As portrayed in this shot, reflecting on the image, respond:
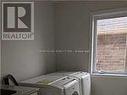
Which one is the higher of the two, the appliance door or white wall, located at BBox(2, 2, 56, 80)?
white wall, located at BBox(2, 2, 56, 80)

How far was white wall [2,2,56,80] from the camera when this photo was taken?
221 cm

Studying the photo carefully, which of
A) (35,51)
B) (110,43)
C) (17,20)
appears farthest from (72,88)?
(110,43)

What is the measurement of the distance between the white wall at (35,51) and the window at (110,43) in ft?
2.89

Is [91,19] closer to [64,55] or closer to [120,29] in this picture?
[120,29]

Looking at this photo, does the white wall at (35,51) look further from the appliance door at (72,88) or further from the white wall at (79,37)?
the appliance door at (72,88)

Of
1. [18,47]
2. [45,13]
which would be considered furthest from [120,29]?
[18,47]

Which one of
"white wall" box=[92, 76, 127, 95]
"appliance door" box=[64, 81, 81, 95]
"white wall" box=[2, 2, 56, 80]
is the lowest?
"white wall" box=[92, 76, 127, 95]

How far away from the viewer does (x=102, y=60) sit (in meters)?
3.15

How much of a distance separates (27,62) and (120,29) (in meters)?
1.78

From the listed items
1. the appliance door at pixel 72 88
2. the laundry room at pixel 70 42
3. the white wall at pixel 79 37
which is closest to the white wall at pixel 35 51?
the laundry room at pixel 70 42

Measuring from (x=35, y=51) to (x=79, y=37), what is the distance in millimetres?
953

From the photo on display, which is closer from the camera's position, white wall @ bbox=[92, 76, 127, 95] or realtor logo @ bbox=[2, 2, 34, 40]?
realtor logo @ bbox=[2, 2, 34, 40]

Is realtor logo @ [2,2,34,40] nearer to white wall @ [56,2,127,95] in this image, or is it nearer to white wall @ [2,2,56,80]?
white wall @ [2,2,56,80]

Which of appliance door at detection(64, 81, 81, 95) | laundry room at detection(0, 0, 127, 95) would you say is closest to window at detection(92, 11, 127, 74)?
laundry room at detection(0, 0, 127, 95)
